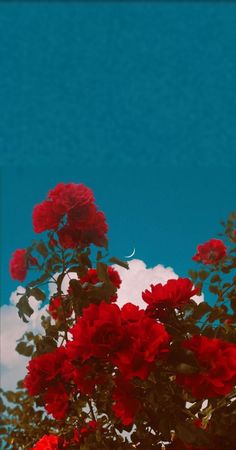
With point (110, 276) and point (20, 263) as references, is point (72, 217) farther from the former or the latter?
point (110, 276)

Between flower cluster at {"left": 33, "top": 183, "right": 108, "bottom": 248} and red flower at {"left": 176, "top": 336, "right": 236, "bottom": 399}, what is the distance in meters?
0.55

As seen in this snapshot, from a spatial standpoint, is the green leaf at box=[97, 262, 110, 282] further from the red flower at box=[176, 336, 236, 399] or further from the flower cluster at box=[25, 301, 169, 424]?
the red flower at box=[176, 336, 236, 399]

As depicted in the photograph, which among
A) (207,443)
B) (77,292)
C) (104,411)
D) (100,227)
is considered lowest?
(207,443)

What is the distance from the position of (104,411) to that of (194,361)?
1.87 feet

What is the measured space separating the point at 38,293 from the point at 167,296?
484mm

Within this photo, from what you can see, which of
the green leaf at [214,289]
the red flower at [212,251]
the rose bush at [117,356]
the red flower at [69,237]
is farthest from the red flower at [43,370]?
the red flower at [212,251]

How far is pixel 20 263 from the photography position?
1.93 metres

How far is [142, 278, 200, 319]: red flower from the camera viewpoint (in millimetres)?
1554

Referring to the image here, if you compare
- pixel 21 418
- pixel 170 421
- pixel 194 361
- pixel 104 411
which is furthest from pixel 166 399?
pixel 21 418

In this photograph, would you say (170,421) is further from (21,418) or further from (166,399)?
(21,418)

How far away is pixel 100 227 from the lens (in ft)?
5.84

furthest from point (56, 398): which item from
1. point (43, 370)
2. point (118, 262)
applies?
point (118, 262)

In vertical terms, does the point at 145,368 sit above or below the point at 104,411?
below

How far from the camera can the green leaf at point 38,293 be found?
5.94 ft
